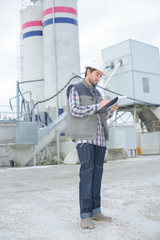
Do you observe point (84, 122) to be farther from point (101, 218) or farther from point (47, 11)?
point (47, 11)

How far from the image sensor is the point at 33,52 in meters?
20.2

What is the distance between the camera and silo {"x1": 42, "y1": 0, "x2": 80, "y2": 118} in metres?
18.0

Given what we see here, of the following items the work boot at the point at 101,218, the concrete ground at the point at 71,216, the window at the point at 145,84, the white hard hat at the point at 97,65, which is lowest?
the concrete ground at the point at 71,216

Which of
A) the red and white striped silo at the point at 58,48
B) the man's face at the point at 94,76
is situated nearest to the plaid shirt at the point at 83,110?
the man's face at the point at 94,76

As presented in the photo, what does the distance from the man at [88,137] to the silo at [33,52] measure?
1634 centimetres

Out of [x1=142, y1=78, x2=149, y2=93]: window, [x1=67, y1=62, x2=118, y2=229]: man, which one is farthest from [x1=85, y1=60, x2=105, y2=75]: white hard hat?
[x1=142, y1=78, x2=149, y2=93]: window

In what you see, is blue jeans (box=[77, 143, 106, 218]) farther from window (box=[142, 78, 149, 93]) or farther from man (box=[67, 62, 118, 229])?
window (box=[142, 78, 149, 93])

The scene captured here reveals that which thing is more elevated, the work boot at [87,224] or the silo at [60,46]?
the silo at [60,46]

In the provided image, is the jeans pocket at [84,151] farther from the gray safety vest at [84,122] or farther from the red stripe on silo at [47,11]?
the red stripe on silo at [47,11]

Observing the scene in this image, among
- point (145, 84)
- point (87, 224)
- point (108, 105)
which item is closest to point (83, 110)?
point (108, 105)

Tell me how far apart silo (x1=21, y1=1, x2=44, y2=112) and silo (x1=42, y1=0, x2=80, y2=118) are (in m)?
1.40

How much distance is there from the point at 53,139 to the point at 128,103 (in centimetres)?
709

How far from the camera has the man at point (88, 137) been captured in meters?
2.95

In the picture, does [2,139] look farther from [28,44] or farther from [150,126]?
[150,126]
